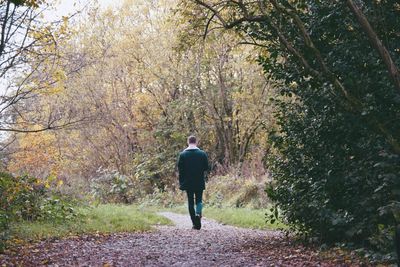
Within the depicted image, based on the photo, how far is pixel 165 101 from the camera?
1187 inches

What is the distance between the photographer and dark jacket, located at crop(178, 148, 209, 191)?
39.2 ft

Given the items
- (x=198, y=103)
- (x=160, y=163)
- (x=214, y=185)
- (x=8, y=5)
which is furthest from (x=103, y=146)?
(x=8, y=5)

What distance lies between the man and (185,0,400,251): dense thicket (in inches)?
137

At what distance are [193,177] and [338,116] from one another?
5349mm

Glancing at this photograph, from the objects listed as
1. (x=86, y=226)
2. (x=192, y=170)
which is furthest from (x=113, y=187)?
(x=86, y=226)

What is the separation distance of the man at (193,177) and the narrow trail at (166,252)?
1895mm

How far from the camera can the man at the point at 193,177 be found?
470 inches

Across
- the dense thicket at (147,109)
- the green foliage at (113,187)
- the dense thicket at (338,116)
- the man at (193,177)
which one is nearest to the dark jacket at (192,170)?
the man at (193,177)

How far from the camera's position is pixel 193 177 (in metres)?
12.0

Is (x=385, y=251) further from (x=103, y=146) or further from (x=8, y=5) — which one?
(x=103, y=146)

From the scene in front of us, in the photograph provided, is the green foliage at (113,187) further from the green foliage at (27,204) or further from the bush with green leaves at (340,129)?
the bush with green leaves at (340,129)

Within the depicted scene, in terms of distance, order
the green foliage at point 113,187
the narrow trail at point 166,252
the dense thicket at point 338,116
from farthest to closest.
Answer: the green foliage at point 113,187, the narrow trail at point 166,252, the dense thicket at point 338,116

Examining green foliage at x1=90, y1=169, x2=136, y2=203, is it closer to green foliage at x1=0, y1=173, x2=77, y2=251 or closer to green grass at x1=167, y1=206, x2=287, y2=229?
green grass at x1=167, y1=206, x2=287, y2=229

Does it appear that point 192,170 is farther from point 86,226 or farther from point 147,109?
point 147,109
